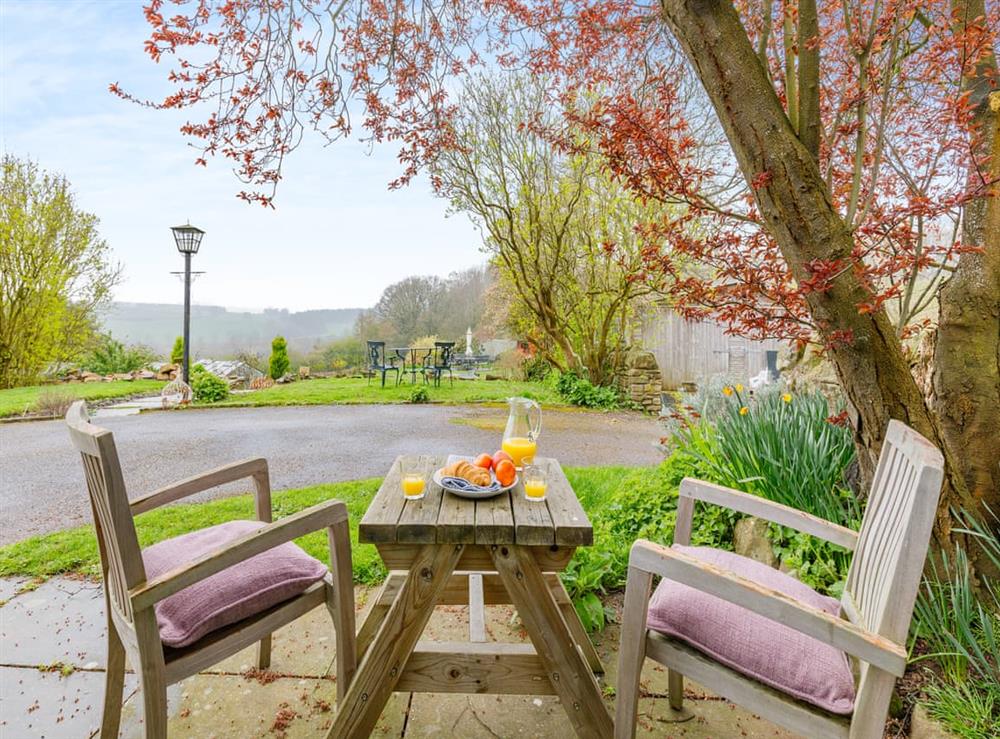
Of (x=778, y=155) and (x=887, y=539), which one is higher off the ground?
(x=778, y=155)

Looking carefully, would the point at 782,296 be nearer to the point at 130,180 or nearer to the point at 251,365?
the point at 130,180

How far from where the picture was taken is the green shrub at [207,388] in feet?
24.3

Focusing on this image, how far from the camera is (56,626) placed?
1896mm

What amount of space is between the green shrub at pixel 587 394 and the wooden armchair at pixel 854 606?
5981 millimetres

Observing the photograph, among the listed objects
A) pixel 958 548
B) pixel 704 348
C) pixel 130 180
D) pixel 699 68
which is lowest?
pixel 958 548

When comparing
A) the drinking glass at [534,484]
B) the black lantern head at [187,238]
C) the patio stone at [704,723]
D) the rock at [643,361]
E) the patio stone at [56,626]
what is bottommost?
the patio stone at [56,626]

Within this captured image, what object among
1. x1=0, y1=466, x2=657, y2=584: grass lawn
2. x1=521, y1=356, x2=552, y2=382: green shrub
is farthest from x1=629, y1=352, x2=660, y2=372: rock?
x1=0, y1=466, x2=657, y2=584: grass lawn

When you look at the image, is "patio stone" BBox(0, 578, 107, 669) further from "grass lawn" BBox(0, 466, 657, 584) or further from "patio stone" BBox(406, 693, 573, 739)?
"patio stone" BBox(406, 693, 573, 739)

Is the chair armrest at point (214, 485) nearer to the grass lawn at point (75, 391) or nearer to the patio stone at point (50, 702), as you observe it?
the patio stone at point (50, 702)

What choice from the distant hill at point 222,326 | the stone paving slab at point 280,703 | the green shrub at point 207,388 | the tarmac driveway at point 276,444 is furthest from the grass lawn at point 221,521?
the distant hill at point 222,326

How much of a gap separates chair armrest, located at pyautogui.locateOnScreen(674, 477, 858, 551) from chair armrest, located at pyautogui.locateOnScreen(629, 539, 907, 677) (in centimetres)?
41

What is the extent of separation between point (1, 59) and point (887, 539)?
704cm

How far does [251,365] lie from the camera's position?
1069 centimetres

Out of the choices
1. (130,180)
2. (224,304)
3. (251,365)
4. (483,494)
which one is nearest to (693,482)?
(483,494)
